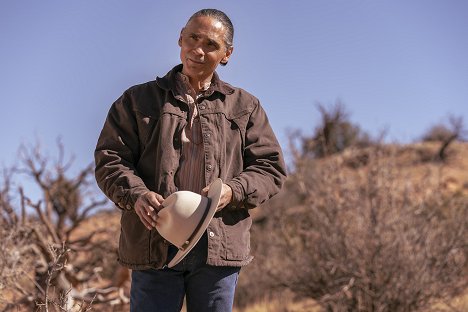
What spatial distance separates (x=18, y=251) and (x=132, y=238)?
3.62m

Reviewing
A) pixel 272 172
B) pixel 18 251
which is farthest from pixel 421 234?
pixel 272 172

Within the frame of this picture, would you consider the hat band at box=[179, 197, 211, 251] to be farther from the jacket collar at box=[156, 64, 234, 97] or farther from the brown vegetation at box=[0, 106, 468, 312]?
the brown vegetation at box=[0, 106, 468, 312]

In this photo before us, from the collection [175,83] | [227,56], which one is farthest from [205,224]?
[227,56]

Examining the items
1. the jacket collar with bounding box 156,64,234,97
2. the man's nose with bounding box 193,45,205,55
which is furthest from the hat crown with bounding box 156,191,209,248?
the man's nose with bounding box 193,45,205,55

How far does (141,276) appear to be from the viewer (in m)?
2.85

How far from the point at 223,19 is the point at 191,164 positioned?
59 centimetres

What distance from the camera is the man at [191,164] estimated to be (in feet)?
9.21

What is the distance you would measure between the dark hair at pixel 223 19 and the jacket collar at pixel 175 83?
0.48 ft

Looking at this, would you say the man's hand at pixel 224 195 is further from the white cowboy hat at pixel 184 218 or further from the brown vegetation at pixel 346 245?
the brown vegetation at pixel 346 245

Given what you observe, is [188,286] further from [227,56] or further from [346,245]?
[346,245]

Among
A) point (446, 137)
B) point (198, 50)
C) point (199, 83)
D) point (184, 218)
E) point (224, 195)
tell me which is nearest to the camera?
point (184, 218)

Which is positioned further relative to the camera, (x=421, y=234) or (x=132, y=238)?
(x=421, y=234)

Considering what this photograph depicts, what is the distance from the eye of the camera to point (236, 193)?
2795 millimetres

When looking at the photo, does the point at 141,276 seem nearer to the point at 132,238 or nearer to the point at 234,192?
the point at 132,238
